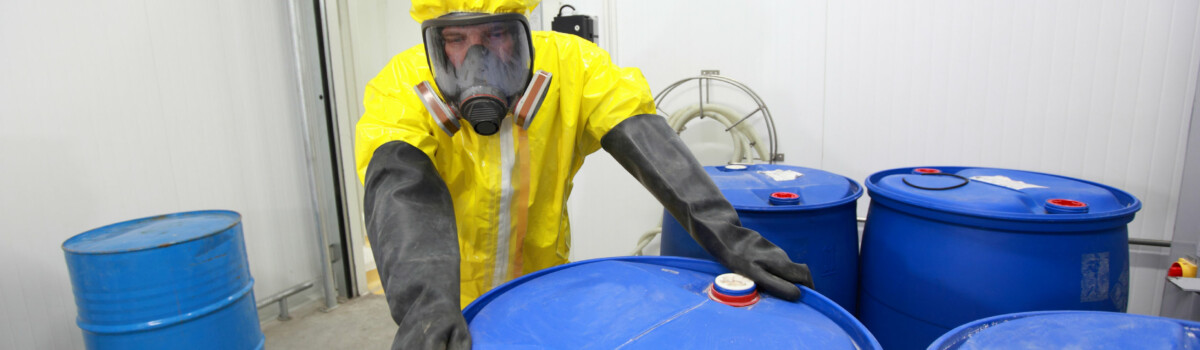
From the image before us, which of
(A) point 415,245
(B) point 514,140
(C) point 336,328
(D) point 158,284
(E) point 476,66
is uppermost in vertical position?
(E) point 476,66

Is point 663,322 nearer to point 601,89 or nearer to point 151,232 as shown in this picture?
point 601,89

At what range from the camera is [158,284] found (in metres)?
1.35

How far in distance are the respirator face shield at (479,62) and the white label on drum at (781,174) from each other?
750 millimetres

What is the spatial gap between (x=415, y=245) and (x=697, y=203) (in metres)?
0.45

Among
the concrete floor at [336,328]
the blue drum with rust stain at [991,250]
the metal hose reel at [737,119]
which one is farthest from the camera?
the concrete floor at [336,328]

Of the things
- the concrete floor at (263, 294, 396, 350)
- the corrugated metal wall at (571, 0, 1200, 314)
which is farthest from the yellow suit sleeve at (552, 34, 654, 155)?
the concrete floor at (263, 294, 396, 350)

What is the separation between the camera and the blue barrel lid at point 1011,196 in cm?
100

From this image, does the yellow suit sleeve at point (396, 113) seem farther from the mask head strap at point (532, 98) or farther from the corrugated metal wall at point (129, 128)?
the corrugated metal wall at point (129, 128)

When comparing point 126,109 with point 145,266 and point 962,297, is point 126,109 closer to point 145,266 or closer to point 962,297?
point 145,266

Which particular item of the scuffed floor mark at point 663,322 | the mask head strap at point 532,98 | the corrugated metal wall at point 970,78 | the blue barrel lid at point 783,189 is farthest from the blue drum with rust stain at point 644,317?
the corrugated metal wall at point 970,78

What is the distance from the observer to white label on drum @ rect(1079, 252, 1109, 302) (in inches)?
40.2

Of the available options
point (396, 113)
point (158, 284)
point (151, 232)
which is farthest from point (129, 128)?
point (396, 113)

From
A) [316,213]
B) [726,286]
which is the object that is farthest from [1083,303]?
[316,213]

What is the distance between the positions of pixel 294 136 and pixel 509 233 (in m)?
1.71
